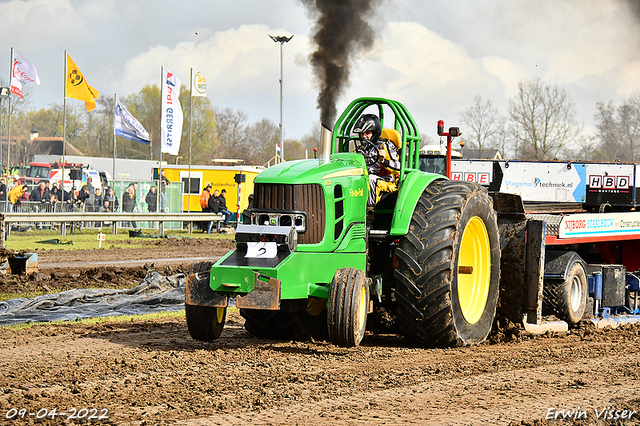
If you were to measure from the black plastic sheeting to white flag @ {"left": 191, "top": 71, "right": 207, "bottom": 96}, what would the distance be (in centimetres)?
1911

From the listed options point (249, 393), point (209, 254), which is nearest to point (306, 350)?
point (249, 393)

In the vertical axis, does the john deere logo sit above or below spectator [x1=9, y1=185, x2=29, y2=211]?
above

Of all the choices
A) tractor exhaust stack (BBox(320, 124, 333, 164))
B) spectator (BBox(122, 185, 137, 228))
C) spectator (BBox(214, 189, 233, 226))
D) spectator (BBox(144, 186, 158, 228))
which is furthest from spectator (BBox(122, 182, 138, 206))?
tractor exhaust stack (BBox(320, 124, 333, 164))

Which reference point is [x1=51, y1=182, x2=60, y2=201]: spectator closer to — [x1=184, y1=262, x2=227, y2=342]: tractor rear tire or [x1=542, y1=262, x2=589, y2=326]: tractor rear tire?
→ [x1=184, y1=262, x2=227, y2=342]: tractor rear tire

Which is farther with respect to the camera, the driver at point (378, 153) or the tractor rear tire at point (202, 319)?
the driver at point (378, 153)

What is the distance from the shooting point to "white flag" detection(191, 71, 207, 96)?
2960 centimetres

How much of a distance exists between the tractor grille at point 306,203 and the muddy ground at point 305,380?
1128 mm

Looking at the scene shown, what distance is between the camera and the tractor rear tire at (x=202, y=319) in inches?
270

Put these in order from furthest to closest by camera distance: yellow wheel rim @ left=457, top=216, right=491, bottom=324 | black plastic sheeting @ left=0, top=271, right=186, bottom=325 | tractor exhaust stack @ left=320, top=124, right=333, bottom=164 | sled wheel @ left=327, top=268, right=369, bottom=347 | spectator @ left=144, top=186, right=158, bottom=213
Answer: spectator @ left=144, top=186, right=158, bottom=213
black plastic sheeting @ left=0, top=271, right=186, bottom=325
yellow wheel rim @ left=457, top=216, right=491, bottom=324
tractor exhaust stack @ left=320, top=124, right=333, bottom=164
sled wheel @ left=327, top=268, right=369, bottom=347

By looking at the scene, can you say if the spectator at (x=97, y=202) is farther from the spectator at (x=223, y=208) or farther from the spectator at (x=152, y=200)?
the spectator at (x=223, y=208)

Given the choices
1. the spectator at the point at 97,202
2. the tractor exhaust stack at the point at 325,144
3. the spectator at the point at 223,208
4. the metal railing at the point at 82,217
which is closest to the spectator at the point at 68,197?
the spectator at the point at 97,202

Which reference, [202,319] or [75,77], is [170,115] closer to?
[75,77]

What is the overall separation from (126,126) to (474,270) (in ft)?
68.6

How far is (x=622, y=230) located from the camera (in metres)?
10.7
